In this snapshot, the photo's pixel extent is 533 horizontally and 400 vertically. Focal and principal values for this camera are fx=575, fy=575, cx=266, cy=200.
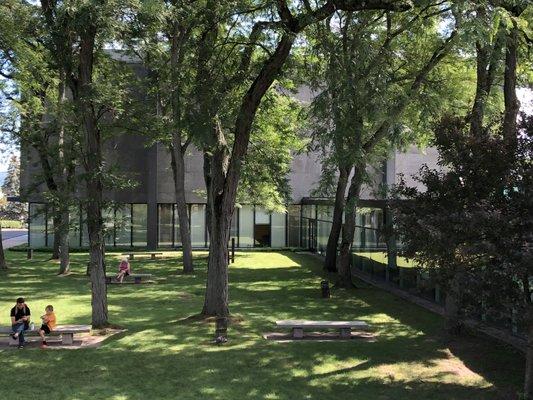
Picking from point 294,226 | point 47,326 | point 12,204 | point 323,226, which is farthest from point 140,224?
point 12,204

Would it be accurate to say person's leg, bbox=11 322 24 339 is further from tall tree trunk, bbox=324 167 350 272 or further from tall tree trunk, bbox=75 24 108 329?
tall tree trunk, bbox=324 167 350 272

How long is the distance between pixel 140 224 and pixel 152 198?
6.74 feet

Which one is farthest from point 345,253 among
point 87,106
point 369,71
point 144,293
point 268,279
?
point 87,106

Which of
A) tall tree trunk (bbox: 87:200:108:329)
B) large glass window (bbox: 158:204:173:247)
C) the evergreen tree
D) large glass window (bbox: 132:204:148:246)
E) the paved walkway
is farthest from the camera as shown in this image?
the evergreen tree

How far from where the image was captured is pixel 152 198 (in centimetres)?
3816

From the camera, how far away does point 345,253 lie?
2083cm

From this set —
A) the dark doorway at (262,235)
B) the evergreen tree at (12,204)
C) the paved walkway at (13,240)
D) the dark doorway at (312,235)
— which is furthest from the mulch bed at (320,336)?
the evergreen tree at (12,204)

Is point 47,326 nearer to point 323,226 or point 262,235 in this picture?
point 323,226

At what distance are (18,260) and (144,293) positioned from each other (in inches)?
559

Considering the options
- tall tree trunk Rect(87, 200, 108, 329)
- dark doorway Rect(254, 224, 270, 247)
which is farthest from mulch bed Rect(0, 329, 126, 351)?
dark doorway Rect(254, 224, 270, 247)

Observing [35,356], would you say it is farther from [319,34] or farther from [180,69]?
[319,34]

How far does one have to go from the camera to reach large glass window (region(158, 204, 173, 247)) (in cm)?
3888

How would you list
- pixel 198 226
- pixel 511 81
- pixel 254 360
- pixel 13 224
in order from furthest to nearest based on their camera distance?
pixel 13 224 → pixel 198 226 → pixel 511 81 → pixel 254 360

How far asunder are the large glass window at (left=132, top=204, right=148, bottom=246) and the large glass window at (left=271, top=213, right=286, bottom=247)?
8788mm
